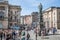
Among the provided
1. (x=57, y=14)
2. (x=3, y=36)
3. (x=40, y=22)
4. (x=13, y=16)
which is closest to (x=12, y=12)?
(x=13, y=16)

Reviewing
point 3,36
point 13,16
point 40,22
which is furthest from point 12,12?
point 3,36

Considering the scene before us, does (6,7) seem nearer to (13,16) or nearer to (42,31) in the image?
(13,16)

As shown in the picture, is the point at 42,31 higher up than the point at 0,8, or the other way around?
the point at 0,8

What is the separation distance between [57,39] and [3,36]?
2.42 metres

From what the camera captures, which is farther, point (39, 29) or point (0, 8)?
→ point (0, 8)

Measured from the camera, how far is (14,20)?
16.9 metres

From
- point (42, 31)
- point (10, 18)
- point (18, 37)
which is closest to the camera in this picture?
point (18, 37)

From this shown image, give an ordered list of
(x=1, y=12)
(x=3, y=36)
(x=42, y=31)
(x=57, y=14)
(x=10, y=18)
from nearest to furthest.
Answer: (x=3, y=36)
(x=42, y=31)
(x=1, y=12)
(x=10, y=18)
(x=57, y=14)

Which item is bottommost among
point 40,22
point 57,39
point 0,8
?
point 57,39

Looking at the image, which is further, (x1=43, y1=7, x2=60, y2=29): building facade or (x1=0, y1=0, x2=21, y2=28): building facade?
(x1=43, y1=7, x2=60, y2=29): building facade

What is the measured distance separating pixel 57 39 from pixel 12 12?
29.6 feet

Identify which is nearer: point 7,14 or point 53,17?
point 7,14

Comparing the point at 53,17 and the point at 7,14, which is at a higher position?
the point at 7,14

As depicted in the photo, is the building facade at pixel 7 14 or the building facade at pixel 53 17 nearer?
the building facade at pixel 7 14
